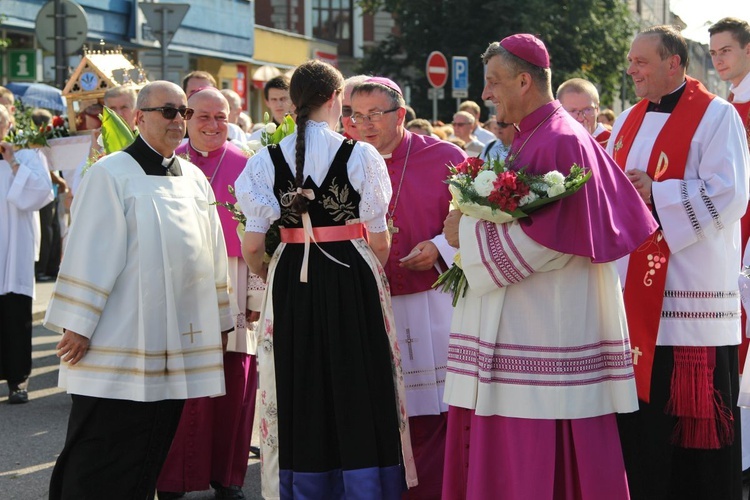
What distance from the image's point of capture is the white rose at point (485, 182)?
4.71m

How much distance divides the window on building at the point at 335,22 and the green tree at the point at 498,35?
14188 mm

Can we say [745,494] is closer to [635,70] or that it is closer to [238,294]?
[635,70]

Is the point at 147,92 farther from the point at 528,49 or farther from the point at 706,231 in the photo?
the point at 706,231

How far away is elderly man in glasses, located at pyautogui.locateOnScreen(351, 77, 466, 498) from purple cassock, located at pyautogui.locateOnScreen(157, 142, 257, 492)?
0.96 m

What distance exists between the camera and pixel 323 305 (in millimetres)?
5434

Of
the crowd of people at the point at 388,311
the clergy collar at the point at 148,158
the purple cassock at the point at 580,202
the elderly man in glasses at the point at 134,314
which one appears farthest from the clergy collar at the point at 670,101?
the clergy collar at the point at 148,158

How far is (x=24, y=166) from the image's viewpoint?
9.46m

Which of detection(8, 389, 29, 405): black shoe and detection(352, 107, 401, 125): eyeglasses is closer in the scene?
detection(352, 107, 401, 125): eyeglasses

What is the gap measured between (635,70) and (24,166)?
552cm

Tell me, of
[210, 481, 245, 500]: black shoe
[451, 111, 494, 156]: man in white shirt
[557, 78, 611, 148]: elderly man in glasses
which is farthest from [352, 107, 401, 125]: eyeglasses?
[451, 111, 494, 156]: man in white shirt

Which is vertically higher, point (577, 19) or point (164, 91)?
point (577, 19)

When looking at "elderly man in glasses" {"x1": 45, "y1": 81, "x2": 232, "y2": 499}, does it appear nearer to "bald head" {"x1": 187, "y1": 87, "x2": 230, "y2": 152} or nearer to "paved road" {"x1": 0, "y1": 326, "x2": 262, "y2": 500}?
"bald head" {"x1": 187, "y1": 87, "x2": 230, "y2": 152}

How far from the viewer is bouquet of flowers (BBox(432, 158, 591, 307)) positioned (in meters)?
4.63

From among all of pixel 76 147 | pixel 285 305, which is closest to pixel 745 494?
pixel 285 305
